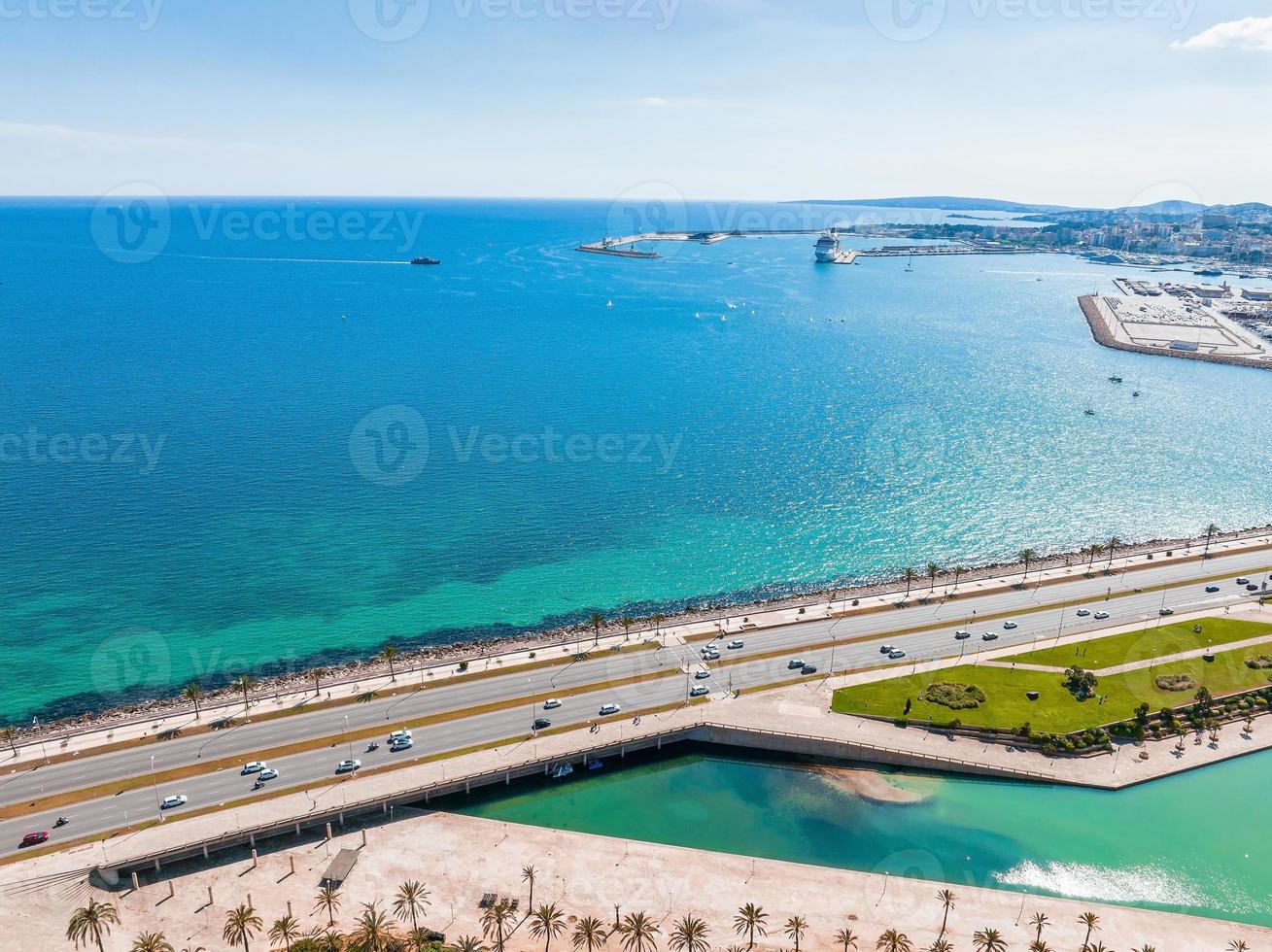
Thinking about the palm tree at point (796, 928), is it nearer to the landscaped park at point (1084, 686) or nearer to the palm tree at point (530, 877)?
the palm tree at point (530, 877)

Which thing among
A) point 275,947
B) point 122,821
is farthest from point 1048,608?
point 122,821

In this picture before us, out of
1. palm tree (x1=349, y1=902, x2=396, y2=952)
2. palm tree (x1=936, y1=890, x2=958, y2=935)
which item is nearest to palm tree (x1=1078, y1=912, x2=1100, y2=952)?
palm tree (x1=936, y1=890, x2=958, y2=935)

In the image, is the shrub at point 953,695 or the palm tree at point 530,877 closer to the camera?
the palm tree at point 530,877

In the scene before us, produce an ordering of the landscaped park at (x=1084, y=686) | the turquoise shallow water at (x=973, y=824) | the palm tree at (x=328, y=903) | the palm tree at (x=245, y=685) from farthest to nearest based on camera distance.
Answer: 1. the landscaped park at (x=1084, y=686)
2. the palm tree at (x=245, y=685)
3. the turquoise shallow water at (x=973, y=824)
4. the palm tree at (x=328, y=903)

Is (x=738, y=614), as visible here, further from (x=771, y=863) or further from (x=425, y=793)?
(x=425, y=793)

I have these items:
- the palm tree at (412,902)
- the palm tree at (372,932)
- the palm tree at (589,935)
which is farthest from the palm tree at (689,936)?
the palm tree at (372,932)

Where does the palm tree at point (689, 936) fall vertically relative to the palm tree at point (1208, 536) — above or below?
below
